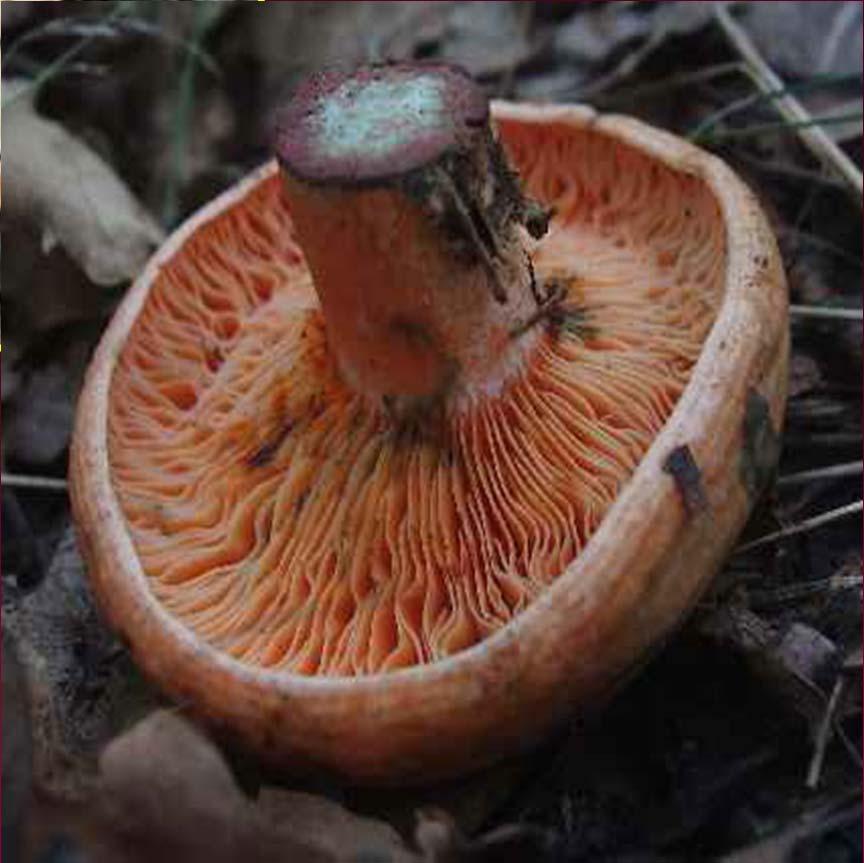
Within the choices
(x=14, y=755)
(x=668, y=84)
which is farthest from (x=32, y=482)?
(x=668, y=84)

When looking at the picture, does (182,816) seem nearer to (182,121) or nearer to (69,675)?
(69,675)

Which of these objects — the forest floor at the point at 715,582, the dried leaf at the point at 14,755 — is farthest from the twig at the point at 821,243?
the dried leaf at the point at 14,755

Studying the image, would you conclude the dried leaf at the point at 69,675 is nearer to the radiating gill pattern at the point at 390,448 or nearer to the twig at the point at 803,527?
the radiating gill pattern at the point at 390,448

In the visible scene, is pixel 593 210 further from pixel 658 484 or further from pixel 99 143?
pixel 99 143

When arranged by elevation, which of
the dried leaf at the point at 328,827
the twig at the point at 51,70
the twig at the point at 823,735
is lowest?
the twig at the point at 823,735

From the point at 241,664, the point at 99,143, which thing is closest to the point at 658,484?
the point at 241,664

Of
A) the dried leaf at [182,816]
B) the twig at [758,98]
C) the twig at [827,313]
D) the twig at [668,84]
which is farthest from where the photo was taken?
the twig at [668,84]
